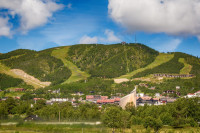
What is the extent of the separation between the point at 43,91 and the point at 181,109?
357ft

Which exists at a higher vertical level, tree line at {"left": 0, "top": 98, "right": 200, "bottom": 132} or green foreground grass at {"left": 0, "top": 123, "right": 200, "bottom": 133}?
tree line at {"left": 0, "top": 98, "right": 200, "bottom": 132}

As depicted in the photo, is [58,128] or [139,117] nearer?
[58,128]

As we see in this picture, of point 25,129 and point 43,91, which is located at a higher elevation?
point 43,91

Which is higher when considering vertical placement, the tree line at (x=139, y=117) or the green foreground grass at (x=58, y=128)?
the tree line at (x=139, y=117)

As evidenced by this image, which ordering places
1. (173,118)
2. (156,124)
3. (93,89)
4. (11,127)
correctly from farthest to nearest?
(93,89) < (173,118) < (156,124) < (11,127)

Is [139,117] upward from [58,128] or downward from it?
upward

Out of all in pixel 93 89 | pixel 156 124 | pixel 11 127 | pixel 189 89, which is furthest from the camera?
pixel 93 89

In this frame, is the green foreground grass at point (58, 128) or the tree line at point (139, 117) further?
the tree line at point (139, 117)

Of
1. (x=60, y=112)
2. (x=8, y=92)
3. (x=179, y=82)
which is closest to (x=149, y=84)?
(x=179, y=82)

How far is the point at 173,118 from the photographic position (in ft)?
226

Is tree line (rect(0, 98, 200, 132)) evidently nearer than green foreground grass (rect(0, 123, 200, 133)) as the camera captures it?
No

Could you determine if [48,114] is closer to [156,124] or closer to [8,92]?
[156,124]

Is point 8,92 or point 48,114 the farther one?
point 8,92

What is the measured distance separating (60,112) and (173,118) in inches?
1316
